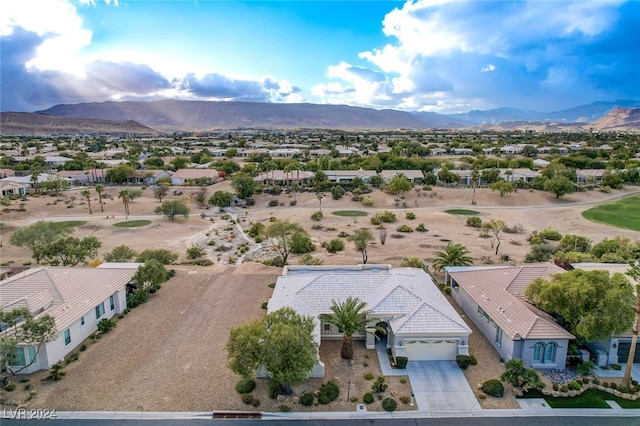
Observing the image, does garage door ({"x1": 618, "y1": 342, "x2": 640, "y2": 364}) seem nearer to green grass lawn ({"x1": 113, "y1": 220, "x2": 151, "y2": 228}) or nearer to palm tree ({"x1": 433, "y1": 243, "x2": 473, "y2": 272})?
palm tree ({"x1": 433, "y1": 243, "x2": 473, "y2": 272})

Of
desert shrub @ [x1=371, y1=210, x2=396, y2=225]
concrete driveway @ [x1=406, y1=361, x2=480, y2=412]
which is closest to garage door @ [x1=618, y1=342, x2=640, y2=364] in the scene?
concrete driveway @ [x1=406, y1=361, x2=480, y2=412]

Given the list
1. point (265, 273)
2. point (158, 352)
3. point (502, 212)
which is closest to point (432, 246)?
point (265, 273)

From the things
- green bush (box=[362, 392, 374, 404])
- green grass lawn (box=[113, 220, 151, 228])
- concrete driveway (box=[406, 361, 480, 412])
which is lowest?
concrete driveway (box=[406, 361, 480, 412])

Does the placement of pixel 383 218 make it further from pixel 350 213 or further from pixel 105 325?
pixel 105 325

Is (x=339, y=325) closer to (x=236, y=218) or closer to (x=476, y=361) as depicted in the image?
(x=476, y=361)

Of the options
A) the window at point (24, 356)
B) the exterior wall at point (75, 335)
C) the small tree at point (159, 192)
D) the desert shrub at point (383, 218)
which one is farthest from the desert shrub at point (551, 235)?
the small tree at point (159, 192)

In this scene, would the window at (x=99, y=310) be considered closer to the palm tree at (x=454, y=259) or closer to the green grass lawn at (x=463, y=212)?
the palm tree at (x=454, y=259)

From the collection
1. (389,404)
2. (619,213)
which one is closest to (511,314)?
(389,404)
